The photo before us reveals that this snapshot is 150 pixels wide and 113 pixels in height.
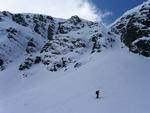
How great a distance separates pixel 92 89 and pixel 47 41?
49744 mm

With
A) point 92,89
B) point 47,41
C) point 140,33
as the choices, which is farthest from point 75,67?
point 47,41

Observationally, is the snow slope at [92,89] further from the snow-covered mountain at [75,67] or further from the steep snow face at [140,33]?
the steep snow face at [140,33]

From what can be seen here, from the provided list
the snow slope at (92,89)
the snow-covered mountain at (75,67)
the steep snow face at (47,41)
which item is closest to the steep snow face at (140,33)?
the snow-covered mountain at (75,67)

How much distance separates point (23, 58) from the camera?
343ft

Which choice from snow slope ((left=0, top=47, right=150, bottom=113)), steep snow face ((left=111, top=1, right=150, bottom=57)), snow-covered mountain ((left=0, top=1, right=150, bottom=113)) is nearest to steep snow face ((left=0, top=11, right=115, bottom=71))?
snow-covered mountain ((left=0, top=1, right=150, bottom=113))

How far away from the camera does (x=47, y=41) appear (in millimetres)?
105938

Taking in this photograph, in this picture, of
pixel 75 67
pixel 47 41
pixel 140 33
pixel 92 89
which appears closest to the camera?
pixel 92 89

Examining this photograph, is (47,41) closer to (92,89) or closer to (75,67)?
(75,67)

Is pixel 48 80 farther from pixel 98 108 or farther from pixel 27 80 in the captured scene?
pixel 98 108

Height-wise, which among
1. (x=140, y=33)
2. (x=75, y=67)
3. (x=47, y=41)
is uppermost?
(x=140, y=33)

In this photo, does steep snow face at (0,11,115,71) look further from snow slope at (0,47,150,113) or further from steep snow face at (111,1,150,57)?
steep snow face at (111,1,150,57)

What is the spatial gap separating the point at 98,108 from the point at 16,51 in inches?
2545

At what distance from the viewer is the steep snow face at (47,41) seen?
90869mm

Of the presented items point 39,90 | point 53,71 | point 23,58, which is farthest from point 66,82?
point 23,58
